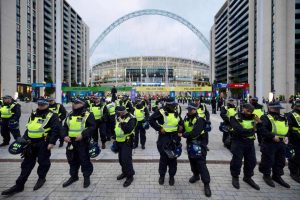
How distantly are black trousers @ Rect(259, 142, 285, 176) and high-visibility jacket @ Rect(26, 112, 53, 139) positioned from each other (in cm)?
490

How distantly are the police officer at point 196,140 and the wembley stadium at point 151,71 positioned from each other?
10045cm

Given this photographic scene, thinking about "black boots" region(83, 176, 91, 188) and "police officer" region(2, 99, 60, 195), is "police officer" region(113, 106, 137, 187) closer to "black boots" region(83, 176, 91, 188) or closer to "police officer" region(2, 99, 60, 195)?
"black boots" region(83, 176, 91, 188)

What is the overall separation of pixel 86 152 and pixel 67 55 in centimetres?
9877

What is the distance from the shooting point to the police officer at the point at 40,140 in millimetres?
4938

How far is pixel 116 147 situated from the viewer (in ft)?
17.9

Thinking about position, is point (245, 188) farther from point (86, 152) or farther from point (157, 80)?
point (157, 80)

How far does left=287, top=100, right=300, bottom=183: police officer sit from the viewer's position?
18.0 ft

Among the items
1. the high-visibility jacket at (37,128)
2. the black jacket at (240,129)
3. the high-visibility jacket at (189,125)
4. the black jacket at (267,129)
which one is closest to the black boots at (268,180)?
the black jacket at (267,129)

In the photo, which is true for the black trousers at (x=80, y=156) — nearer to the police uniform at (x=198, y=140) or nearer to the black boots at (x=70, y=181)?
the black boots at (x=70, y=181)

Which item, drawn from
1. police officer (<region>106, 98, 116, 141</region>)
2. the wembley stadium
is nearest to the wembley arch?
the wembley stadium

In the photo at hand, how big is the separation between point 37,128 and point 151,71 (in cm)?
10876

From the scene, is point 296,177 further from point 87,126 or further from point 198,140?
point 87,126

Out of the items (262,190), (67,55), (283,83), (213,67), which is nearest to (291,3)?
(283,83)

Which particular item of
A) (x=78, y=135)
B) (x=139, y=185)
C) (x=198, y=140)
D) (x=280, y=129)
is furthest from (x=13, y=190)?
(x=280, y=129)
